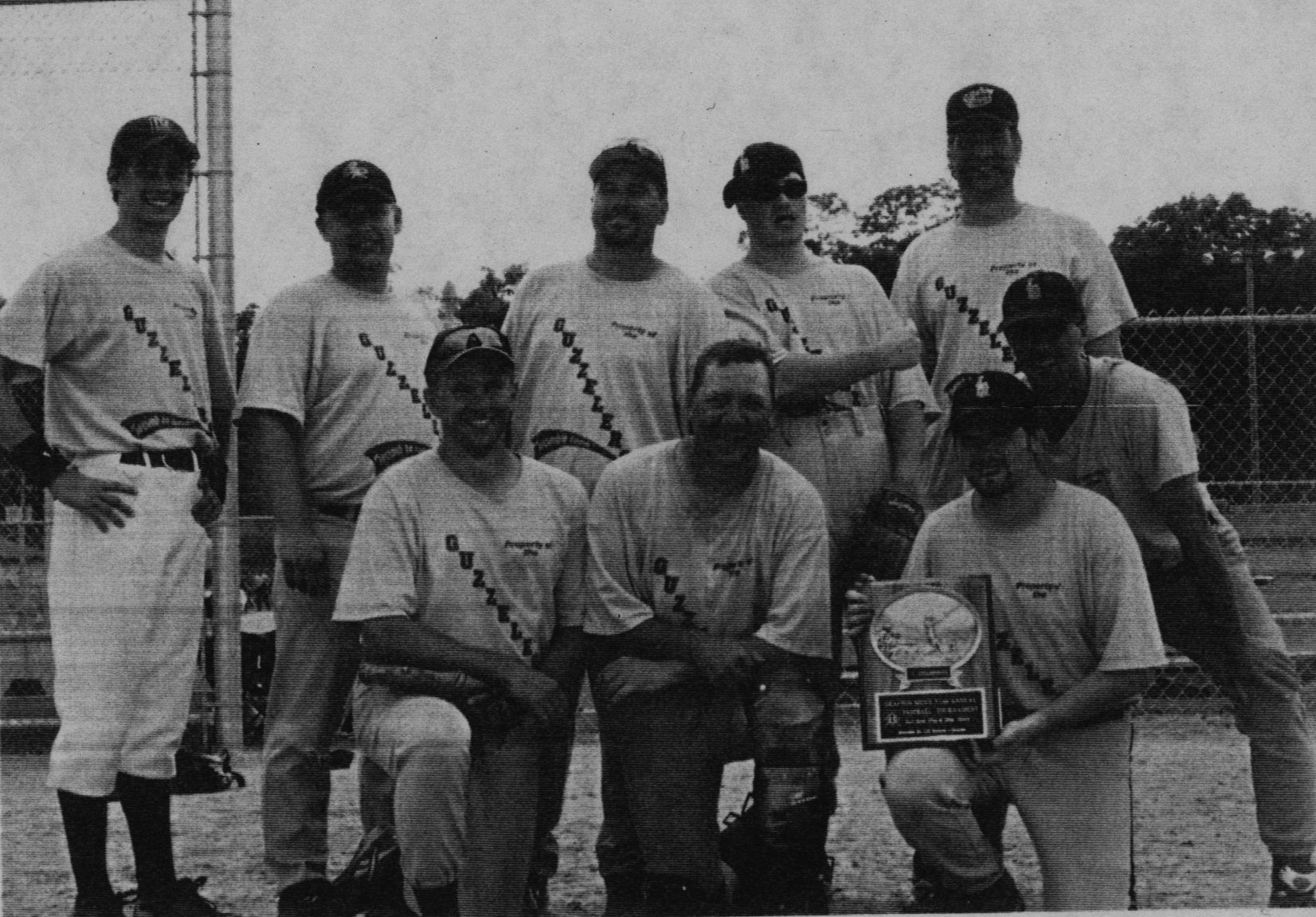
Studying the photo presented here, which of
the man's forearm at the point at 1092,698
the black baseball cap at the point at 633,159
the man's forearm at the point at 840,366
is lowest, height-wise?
the man's forearm at the point at 1092,698

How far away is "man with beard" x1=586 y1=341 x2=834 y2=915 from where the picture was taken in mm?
→ 3926

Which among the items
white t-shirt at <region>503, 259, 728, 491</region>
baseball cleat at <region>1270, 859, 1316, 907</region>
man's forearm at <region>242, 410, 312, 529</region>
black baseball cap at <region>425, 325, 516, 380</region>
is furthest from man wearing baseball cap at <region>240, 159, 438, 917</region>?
baseball cleat at <region>1270, 859, 1316, 907</region>

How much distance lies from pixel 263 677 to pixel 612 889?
148 inches

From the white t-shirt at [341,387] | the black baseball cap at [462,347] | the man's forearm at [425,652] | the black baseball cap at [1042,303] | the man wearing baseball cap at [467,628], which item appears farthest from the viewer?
Result: the white t-shirt at [341,387]

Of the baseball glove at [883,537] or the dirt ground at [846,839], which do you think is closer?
the baseball glove at [883,537]

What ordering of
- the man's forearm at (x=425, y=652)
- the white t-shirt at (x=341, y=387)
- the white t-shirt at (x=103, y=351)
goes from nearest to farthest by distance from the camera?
1. the man's forearm at (x=425, y=652)
2. the white t-shirt at (x=103, y=351)
3. the white t-shirt at (x=341, y=387)

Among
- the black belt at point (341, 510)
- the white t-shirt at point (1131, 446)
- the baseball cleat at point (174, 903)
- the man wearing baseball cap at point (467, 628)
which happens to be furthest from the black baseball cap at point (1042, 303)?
the baseball cleat at point (174, 903)

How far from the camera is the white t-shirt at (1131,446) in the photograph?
14.2 ft

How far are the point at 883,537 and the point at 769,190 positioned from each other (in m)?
0.99

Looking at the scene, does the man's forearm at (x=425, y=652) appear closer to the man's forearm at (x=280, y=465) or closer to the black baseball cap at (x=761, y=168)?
the man's forearm at (x=280, y=465)

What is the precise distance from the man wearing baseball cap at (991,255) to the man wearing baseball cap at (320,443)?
1446 mm

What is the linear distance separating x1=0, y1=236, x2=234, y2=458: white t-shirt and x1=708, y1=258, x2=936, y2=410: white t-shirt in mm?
1502

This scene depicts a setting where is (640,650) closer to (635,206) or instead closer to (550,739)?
(550,739)

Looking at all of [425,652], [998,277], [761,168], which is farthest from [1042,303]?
[425,652]
